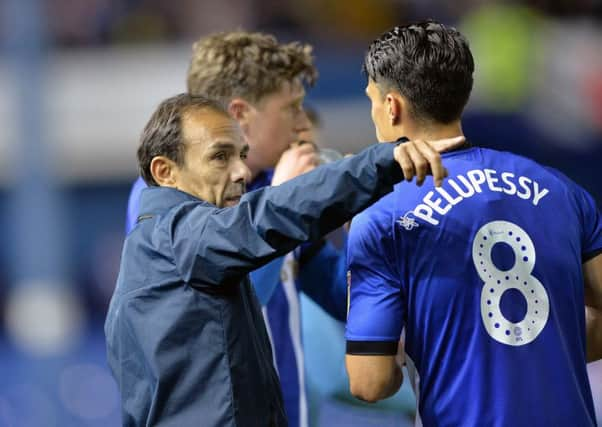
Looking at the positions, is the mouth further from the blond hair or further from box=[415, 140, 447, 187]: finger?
the blond hair

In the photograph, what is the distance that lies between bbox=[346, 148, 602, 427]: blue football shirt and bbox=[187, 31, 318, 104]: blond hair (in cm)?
133

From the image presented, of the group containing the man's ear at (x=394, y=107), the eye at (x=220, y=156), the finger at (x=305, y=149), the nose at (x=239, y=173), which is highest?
the man's ear at (x=394, y=107)

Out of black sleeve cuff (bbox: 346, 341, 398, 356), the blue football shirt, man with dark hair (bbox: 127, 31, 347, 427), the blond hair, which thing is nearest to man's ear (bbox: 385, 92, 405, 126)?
the blue football shirt

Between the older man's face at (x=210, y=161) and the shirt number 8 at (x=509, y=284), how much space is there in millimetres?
663

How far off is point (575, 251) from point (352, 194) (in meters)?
0.70

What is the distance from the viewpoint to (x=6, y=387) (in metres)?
12.5

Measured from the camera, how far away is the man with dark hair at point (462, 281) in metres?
3.02

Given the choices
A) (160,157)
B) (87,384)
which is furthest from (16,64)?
(160,157)

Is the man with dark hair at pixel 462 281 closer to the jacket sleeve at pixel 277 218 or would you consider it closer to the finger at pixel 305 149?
the jacket sleeve at pixel 277 218

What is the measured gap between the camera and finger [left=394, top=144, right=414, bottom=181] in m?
2.68

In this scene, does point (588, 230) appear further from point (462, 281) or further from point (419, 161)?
point (419, 161)

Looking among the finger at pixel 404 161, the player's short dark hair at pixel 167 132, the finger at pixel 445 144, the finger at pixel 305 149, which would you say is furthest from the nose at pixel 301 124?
the finger at pixel 404 161

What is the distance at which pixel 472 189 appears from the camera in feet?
10.1

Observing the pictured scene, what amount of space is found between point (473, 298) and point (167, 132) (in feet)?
2.99
